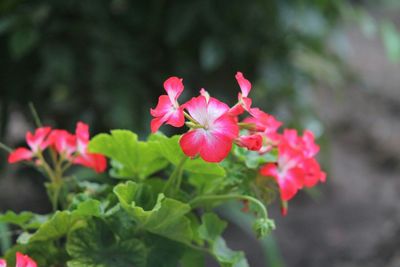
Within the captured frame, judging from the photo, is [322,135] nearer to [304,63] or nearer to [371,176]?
[304,63]

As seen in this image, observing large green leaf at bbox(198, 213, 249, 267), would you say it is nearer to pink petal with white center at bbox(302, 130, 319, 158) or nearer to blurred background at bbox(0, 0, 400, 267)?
pink petal with white center at bbox(302, 130, 319, 158)

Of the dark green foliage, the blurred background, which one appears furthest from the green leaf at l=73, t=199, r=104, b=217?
the dark green foliage

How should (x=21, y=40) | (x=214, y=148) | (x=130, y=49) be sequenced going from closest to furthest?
(x=214, y=148) < (x=21, y=40) < (x=130, y=49)

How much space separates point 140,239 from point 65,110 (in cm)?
104

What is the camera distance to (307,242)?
1.91 meters

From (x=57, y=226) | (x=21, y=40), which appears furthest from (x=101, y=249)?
(x=21, y=40)

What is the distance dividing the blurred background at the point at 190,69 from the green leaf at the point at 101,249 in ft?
1.96

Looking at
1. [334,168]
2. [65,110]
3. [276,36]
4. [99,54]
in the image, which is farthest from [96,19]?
[334,168]

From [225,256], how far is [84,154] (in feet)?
0.57

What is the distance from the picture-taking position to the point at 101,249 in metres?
0.59

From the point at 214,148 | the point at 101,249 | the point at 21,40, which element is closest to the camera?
the point at 214,148

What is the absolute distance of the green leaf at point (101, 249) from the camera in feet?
1.90

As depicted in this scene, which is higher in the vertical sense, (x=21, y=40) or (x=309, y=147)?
(x=21, y=40)

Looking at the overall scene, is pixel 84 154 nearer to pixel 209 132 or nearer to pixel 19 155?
pixel 19 155
